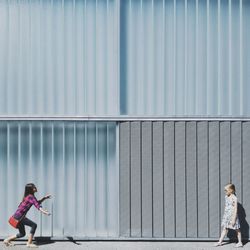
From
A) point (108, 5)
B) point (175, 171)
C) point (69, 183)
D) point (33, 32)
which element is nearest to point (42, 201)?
point (69, 183)

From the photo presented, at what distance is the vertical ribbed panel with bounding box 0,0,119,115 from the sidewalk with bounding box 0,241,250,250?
3.13 metres

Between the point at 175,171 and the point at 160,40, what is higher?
the point at 160,40

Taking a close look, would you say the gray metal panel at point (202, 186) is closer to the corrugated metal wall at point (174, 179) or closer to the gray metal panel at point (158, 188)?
the corrugated metal wall at point (174, 179)

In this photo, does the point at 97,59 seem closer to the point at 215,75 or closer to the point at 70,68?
the point at 70,68

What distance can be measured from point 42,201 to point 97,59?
364 centimetres

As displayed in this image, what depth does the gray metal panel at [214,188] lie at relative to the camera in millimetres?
13352

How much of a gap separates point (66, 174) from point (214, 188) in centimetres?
358

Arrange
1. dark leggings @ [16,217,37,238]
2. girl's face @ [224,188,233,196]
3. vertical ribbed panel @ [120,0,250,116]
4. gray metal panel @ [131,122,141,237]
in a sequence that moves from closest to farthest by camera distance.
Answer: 1. dark leggings @ [16,217,37,238]
2. girl's face @ [224,188,233,196]
3. gray metal panel @ [131,122,141,237]
4. vertical ribbed panel @ [120,0,250,116]

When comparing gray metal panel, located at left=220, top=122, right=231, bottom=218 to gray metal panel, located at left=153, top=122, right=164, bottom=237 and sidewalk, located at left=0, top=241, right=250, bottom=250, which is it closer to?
sidewalk, located at left=0, top=241, right=250, bottom=250

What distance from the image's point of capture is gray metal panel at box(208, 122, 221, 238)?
526 inches

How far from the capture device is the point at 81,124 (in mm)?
13477

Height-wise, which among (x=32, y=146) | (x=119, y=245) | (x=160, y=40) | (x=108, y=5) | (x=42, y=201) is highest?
(x=108, y=5)

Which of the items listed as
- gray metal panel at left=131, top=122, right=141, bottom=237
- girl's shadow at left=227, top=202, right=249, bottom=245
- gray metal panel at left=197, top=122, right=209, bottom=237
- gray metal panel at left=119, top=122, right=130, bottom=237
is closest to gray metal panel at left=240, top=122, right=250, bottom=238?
girl's shadow at left=227, top=202, right=249, bottom=245

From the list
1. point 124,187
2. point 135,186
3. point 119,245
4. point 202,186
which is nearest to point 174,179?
point 202,186
